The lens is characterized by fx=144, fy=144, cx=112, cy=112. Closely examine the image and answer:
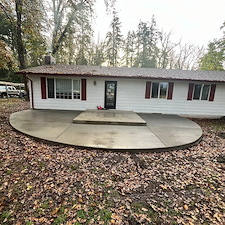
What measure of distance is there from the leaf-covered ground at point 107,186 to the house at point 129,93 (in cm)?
510

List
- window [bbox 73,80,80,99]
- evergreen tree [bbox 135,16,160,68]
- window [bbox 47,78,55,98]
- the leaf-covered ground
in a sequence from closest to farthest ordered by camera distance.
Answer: the leaf-covered ground → window [bbox 47,78,55,98] → window [bbox 73,80,80,99] → evergreen tree [bbox 135,16,160,68]

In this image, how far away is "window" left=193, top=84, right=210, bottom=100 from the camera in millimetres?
8844

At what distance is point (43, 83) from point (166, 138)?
746 centimetres

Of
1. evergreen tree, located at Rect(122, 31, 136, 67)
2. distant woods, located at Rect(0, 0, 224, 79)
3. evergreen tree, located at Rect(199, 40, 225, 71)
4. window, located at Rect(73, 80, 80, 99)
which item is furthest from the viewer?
evergreen tree, located at Rect(122, 31, 136, 67)

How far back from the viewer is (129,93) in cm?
890

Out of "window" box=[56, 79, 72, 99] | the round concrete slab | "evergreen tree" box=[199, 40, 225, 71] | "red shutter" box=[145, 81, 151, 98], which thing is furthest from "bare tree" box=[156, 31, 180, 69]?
the round concrete slab

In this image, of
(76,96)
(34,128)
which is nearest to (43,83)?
(76,96)

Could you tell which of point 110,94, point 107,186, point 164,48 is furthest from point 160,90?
point 164,48

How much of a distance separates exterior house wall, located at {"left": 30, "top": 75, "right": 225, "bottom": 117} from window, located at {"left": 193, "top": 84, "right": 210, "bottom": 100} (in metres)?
0.26

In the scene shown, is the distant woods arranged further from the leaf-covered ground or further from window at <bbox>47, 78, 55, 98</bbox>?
the leaf-covered ground

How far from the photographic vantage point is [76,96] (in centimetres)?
885

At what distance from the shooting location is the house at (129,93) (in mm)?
8656

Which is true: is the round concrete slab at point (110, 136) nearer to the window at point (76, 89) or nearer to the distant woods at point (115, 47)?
the window at point (76, 89)

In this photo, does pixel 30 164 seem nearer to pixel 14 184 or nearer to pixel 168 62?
pixel 14 184
